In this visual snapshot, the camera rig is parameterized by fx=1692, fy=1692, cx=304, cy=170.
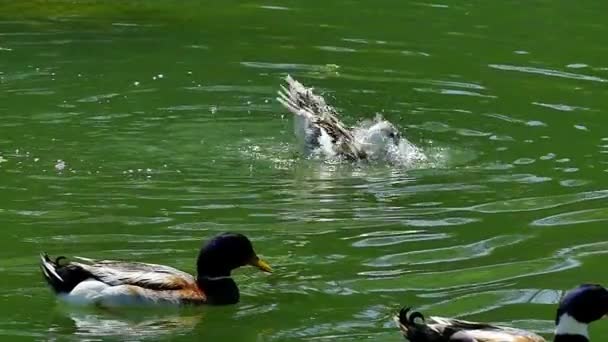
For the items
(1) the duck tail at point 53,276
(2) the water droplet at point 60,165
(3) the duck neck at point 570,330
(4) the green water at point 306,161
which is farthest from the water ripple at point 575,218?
(2) the water droplet at point 60,165

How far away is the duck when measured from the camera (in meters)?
9.73

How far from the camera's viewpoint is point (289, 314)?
11.2 m

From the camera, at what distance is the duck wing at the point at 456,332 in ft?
31.9

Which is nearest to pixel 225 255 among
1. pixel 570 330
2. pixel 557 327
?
pixel 557 327

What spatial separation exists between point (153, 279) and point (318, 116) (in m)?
5.51

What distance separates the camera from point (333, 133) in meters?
16.3

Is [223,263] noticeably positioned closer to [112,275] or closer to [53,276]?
[112,275]

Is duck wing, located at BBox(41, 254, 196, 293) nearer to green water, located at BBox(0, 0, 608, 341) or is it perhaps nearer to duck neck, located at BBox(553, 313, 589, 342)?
green water, located at BBox(0, 0, 608, 341)

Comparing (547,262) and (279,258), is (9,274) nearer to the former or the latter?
(279,258)

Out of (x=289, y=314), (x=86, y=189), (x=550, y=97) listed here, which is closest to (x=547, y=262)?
(x=289, y=314)

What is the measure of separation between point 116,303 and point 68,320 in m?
0.42

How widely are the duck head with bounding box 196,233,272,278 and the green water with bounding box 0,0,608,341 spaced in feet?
0.85

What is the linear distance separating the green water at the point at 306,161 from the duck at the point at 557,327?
32.8 inches

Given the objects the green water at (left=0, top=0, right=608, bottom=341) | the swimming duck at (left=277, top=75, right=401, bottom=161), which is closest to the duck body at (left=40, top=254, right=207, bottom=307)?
the green water at (left=0, top=0, right=608, bottom=341)
